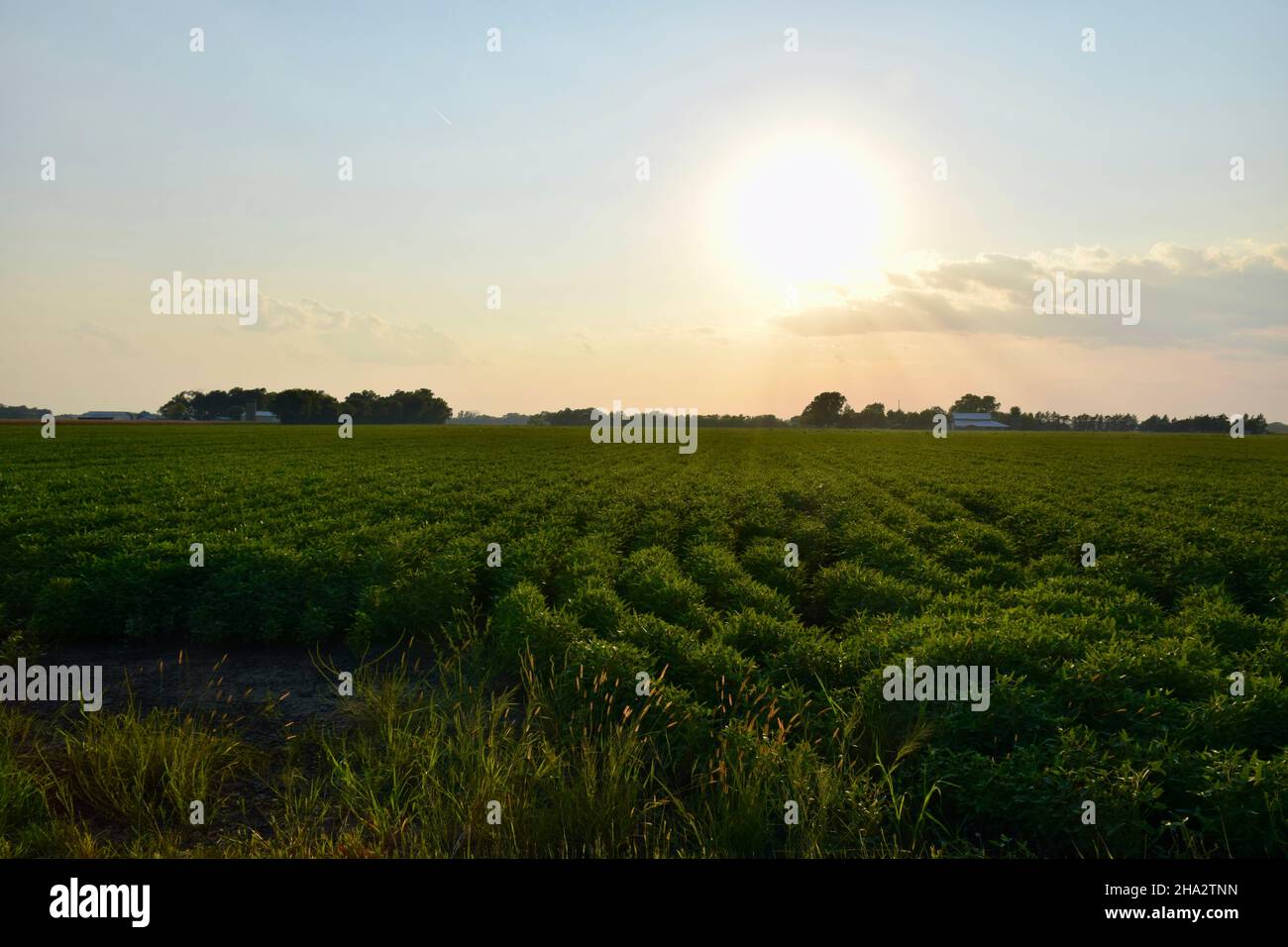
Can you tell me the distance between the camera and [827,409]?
576 ft

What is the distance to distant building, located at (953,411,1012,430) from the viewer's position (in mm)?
178375

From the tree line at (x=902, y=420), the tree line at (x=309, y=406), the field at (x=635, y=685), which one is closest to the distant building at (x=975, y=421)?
the tree line at (x=902, y=420)

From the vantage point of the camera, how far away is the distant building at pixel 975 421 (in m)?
178

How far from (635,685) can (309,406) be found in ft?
480

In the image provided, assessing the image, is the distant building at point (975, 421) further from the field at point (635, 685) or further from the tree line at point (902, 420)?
the field at point (635, 685)

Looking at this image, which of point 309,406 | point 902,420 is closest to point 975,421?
point 902,420

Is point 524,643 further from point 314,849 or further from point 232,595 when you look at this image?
point 232,595

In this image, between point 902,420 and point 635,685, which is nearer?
point 635,685

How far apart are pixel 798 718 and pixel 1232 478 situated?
120ft

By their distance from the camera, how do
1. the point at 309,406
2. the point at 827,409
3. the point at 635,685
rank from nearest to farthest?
the point at 635,685, the point at 309,406, the point at 827,409

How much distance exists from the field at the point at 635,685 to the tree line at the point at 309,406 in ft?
435

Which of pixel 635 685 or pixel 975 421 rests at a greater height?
pixel 975 421

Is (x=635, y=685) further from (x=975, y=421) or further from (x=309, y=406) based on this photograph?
(x=975, y=421)

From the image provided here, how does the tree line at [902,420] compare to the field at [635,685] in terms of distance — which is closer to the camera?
the field at [635,685]
